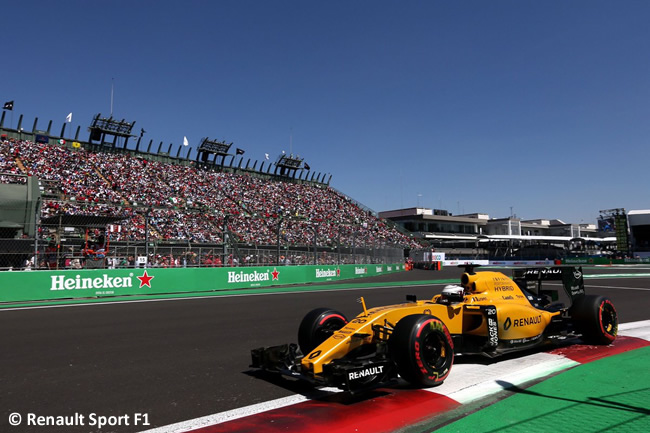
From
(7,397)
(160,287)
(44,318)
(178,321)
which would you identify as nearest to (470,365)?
(7,397)

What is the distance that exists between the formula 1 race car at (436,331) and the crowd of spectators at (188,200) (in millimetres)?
14021

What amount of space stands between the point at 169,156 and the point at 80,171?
11615mm

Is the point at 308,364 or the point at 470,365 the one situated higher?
the point at 308,364

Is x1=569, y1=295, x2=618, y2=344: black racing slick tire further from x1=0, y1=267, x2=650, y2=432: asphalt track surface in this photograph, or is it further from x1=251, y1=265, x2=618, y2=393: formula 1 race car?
x1=0, y1=267, x2=650, y2=432: asphalt track surface

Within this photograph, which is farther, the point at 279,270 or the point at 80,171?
the point at 80,171

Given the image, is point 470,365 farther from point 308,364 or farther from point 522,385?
point 308,364

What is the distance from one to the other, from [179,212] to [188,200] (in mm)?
13864

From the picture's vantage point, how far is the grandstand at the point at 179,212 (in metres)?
17.3

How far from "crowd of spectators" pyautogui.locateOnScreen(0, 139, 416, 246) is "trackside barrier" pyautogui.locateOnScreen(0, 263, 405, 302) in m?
2.06

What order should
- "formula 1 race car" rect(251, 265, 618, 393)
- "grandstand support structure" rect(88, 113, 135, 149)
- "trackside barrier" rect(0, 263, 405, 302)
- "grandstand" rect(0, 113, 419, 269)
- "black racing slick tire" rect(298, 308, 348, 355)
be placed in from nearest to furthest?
"formula 1 race car" rect(251, 265, 618, 393), "black racing slick tire" rect(298, 308, 348, 355), "trackside barrier" rect(0, 263, 405, 302), "grandstand" rect(0, 113, 419, 269), "grandstand support structure" rect(88, 113, 135, 149)

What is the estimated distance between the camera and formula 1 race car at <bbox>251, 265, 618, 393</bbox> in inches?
167

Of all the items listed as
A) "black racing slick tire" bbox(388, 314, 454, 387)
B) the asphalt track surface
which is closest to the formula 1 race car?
"black racing slick tire" bbox(388, 314, 454, 387)

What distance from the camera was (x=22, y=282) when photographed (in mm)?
13922

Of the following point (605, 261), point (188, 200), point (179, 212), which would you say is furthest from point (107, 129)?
point (605, 261)
